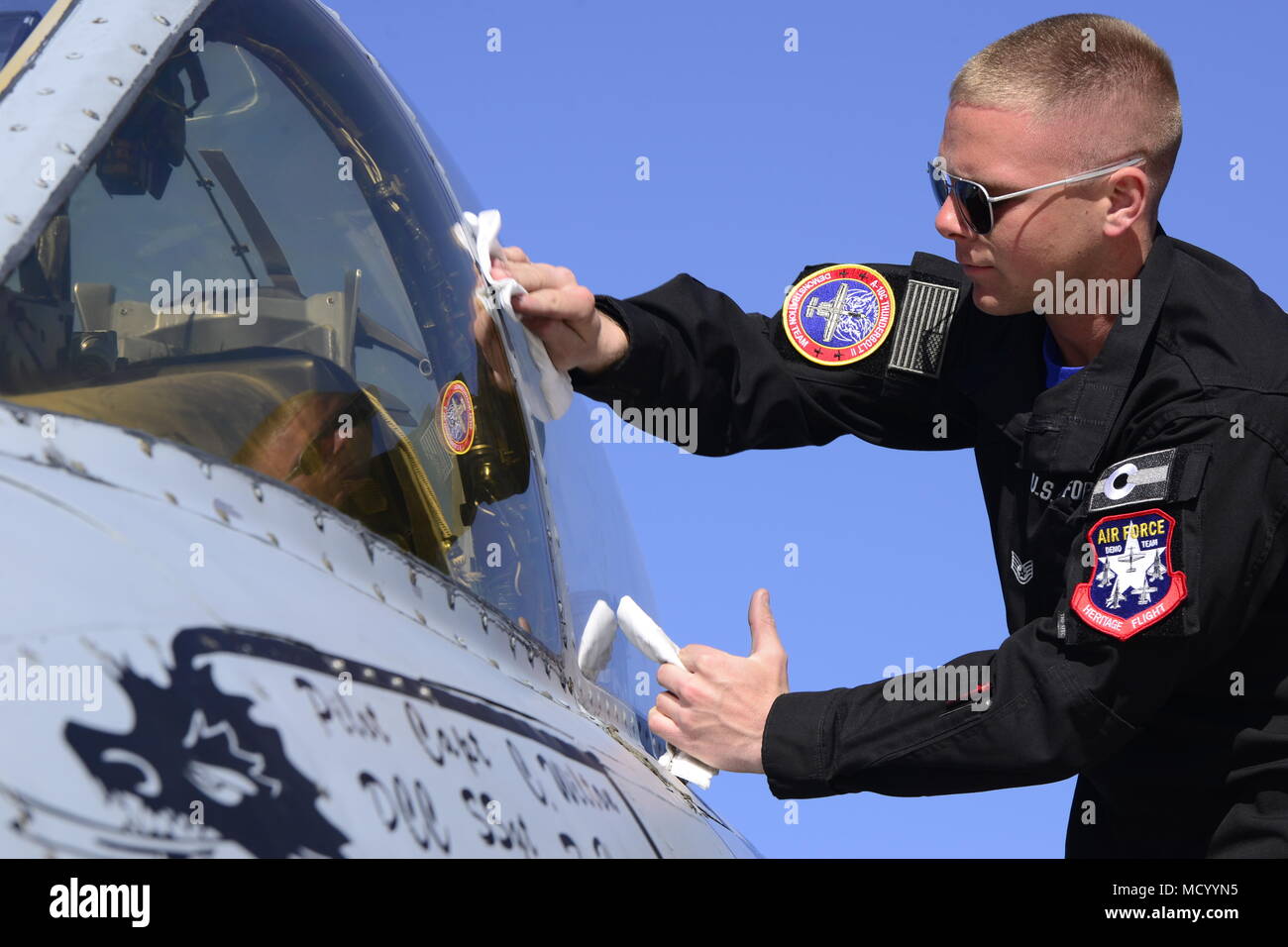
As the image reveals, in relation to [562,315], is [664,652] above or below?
below

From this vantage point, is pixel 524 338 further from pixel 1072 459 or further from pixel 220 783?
pixel 220 783

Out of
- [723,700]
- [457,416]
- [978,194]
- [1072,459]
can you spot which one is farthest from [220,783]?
[978,194]

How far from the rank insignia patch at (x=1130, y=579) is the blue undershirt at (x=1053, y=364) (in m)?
0.67

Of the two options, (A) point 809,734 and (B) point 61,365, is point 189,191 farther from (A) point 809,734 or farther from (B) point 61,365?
(A) point 809,734

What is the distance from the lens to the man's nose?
318 cm

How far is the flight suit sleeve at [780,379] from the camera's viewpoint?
3.52m

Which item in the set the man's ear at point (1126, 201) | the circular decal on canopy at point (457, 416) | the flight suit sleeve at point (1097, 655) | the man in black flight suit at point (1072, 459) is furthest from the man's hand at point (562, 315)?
the man's ear at point (1126, 201)

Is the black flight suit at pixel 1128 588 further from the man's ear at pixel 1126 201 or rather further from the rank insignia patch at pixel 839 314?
the rank insignia patch at pixel 839 314

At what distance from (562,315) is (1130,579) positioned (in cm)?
137

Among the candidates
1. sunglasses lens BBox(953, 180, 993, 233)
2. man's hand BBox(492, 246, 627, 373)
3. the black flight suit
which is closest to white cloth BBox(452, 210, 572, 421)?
man's hand BBox(492, 246, 627, 373)

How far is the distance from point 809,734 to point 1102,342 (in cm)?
111

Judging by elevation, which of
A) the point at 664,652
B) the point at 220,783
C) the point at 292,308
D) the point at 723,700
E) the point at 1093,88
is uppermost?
the point at 1093,88

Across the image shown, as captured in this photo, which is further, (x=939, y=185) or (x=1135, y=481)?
(x=939, y=185)

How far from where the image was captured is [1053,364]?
3.35 metres
